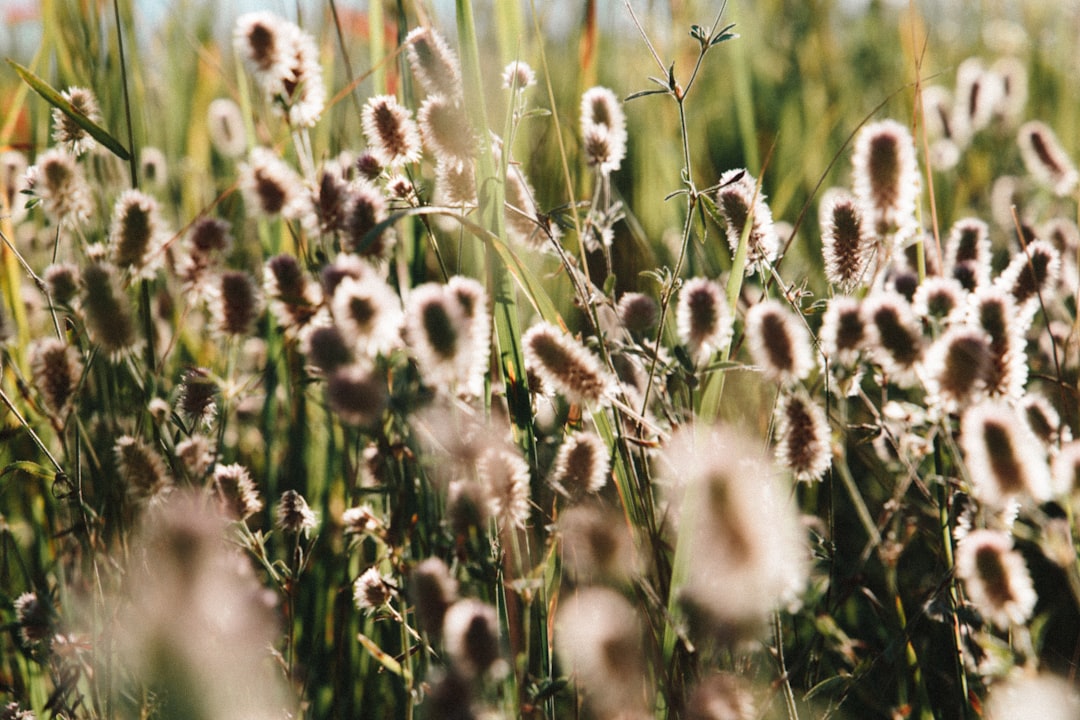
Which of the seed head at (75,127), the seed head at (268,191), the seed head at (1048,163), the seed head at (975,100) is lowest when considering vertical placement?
the seed head at (268,191)

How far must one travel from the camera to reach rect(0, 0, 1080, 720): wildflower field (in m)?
0.61

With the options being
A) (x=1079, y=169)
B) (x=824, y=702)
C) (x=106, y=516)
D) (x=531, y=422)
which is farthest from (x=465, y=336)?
(x=1079, y=169)

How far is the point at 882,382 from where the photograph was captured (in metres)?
0.88

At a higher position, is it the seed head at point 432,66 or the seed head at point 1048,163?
the seed head at point 1048,163

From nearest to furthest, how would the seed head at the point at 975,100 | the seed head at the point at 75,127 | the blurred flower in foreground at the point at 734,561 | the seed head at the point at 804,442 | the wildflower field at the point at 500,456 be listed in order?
the blurred flower in foreground at the point at 734,561
the wildflower field at the point at 500,456
the seed head at the point at 804,442
the seed head at the point at 75,127
the seed head at the point at 975,100

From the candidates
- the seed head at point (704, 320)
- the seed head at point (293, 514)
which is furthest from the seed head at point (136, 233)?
the seed head at point (704, 320)

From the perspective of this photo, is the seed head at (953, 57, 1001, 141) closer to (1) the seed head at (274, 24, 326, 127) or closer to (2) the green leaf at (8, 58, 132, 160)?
(1) the seed head at (274, 24, 326, 127)

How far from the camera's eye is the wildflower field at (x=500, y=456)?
609 millimetres

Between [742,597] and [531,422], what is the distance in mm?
316

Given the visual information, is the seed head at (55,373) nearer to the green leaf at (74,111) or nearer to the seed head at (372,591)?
the green leaf at (74,111)

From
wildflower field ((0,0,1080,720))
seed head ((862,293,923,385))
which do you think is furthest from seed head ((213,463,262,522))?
seed head ((862,293,923,385))

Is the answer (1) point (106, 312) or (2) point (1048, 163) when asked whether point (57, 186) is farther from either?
(2) point (1048, 163)

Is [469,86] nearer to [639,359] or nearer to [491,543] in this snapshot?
[639,359]

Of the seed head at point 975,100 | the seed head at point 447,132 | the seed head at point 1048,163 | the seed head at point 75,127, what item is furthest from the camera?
the seed head at point 975,100
